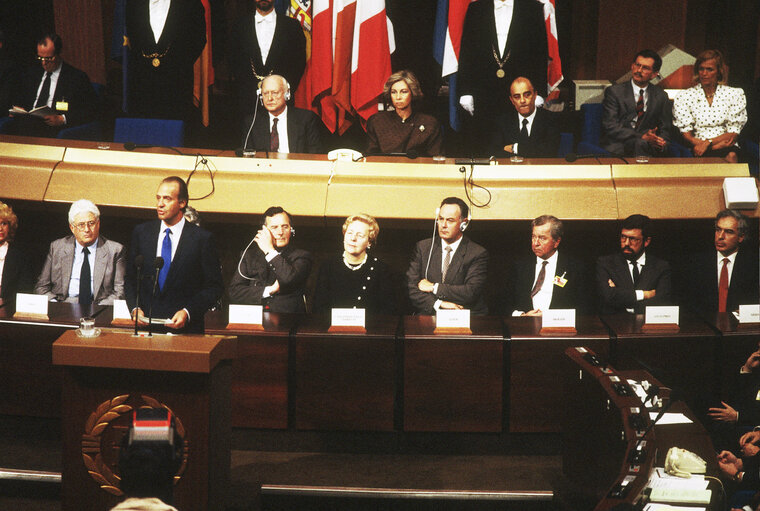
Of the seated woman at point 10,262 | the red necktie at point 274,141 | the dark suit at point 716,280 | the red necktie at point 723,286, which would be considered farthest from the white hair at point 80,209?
the red necktie at point 723,286

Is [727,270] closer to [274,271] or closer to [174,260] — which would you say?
[274,271]

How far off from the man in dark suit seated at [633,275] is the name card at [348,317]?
1350 millimetres

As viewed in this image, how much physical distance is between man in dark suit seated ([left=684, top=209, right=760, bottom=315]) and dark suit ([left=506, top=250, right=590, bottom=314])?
0.64m

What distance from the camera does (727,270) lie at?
447 centimetres

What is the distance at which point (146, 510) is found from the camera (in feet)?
5.68

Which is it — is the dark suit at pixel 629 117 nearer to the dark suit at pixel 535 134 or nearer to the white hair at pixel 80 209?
the dark suit at pixel 535 134

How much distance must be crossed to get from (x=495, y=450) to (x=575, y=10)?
14.6ft

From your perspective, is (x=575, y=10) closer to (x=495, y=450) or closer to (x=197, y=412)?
(x=495, y=450)

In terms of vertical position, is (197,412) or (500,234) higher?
(500,234)

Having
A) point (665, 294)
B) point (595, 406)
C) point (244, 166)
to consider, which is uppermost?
point (244, 166)

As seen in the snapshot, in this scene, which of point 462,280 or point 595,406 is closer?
point 595,406

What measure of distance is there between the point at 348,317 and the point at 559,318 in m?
0.96

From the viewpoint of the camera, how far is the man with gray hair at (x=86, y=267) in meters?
4.36

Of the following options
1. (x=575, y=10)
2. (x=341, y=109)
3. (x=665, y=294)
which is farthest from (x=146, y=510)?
(x=575, y=10)
